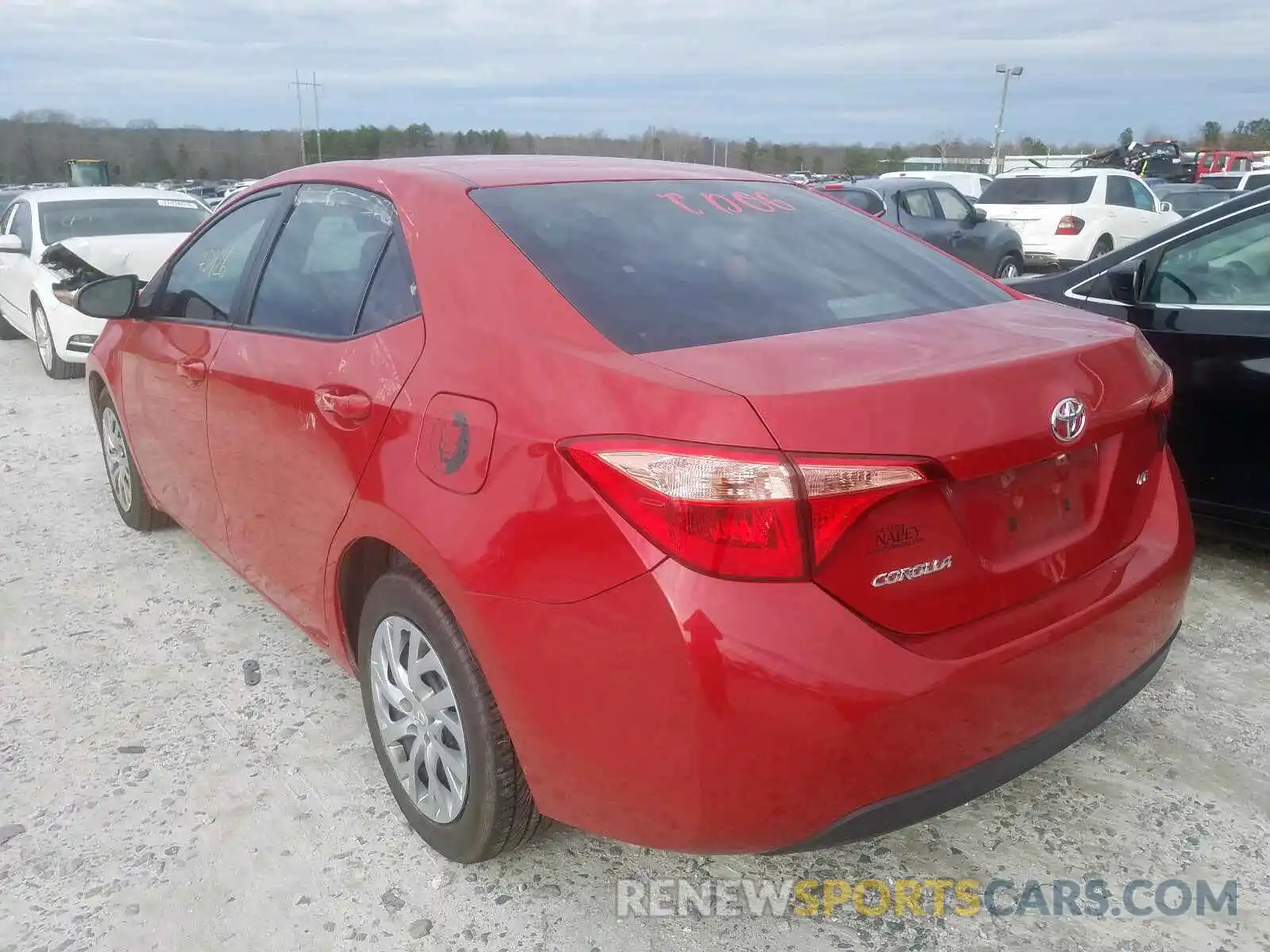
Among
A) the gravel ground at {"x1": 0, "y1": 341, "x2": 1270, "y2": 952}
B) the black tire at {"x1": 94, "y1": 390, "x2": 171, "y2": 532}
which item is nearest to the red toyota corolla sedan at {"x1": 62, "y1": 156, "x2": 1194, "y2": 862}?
the gravel ground at {"x1": 0, "y1": 341, "x2": 1270, "y2": 952}

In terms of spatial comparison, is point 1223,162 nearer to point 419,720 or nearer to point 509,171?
point 509,171

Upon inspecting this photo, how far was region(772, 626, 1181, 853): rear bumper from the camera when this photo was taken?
6.04ft

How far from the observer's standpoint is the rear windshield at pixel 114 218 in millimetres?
9242

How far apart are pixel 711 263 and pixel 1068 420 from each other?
865 mm

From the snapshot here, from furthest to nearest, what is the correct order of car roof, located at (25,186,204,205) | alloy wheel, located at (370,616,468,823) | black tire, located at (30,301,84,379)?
car roof, located at (25,186,204,205), black tire, located at (30,301,84,379), alloy wheel, located at (370,616,468,823)

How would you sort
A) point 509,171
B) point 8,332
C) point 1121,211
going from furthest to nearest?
point 1121,211, point 8,332, point 509,171

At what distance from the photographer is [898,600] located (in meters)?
1.80

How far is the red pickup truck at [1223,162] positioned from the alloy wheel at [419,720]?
4397 cm

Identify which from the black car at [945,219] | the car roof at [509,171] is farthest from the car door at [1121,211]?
the car roof at [509,171]

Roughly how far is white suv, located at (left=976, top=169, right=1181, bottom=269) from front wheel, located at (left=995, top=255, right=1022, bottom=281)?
2.38ft

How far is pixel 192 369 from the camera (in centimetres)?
334

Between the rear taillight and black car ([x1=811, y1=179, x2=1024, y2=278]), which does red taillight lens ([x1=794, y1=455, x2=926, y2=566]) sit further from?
black car ([x1=811, y1=179, x2=1024, y2=278])

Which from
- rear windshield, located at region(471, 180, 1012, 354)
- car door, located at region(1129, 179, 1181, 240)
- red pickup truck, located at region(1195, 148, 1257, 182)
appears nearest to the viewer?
rear windshield, located at region(471, 180, 1012, 354)

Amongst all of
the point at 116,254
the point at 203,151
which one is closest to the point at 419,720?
the point at 116,254
